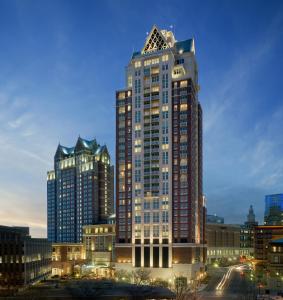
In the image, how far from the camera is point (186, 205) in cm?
16825

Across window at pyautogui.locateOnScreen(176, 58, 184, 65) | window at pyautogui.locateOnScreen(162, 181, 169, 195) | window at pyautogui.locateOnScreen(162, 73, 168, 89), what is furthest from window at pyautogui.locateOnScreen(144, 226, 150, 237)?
window at pyautogui.locateOnScreen(176, 58, 184, 65)

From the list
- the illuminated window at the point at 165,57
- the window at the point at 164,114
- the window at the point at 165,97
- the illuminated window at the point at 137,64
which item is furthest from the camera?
the illuminated window at the point at 137,64

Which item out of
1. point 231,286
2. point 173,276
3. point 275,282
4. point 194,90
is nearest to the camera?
point 275,282

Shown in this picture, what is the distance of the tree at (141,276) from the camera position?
496ft

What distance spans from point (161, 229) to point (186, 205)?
48.3 feet

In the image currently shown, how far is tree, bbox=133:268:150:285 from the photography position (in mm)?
151125

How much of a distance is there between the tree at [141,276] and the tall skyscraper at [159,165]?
5.88 meters

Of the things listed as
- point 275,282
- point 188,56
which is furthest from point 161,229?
point 188,56

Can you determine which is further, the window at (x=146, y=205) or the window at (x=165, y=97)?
the window at (x=165, y=97)

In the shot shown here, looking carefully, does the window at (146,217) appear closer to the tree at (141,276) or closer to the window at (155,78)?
the tree at (141,276)

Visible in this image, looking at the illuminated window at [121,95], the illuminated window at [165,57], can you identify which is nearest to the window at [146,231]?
the illuminated window at [121,95]

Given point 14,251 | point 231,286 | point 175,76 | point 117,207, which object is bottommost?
point 231,286

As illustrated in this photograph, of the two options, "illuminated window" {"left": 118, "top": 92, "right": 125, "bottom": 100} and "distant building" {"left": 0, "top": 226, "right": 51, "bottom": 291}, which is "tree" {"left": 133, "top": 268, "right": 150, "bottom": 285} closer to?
"distant building" {"left": 0, "top": 226, "right": 51, "bottom": 291}

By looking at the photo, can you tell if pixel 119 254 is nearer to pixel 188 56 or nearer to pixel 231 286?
pixel 231 286
